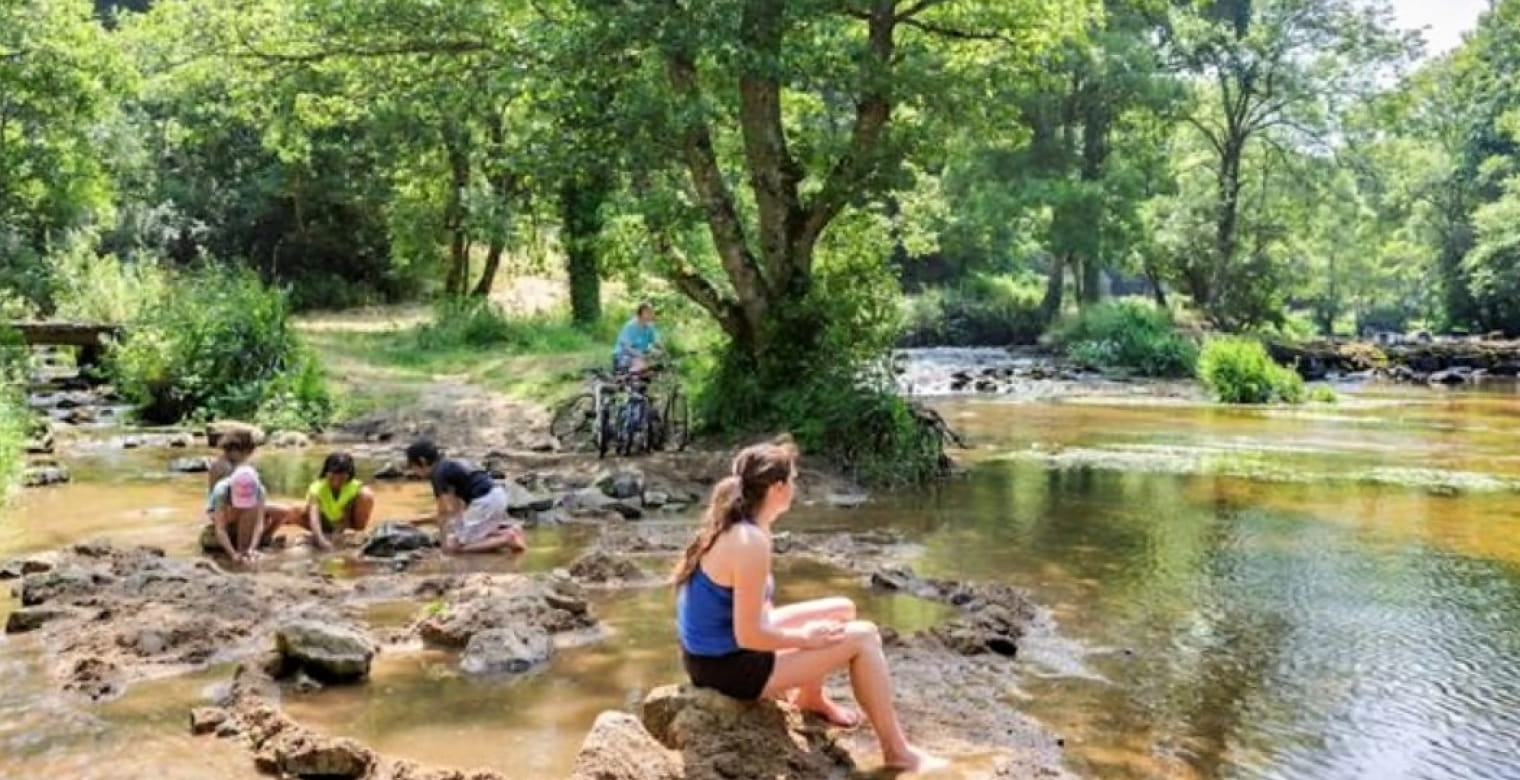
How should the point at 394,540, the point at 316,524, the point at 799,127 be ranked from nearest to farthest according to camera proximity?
the point at 394,540 → the point at 316,524 → the point at 799,127

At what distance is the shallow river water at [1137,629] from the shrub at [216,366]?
3.22 m

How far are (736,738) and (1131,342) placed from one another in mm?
32638

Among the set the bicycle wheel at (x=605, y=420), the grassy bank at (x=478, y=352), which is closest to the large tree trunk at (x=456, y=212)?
the grassy bank at (x=478, y=352)

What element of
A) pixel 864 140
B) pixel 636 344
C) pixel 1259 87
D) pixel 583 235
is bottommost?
pixel 636 344

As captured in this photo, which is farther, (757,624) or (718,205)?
(718,205)

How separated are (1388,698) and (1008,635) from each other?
2180 mm

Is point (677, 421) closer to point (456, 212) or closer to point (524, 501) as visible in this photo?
point (524, 501)

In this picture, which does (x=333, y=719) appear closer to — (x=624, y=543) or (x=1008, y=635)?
(x=1008, y=635)

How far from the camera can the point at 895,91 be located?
54.5 ft

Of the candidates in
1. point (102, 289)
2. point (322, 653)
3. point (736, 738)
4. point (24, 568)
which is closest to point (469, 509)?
point (24, 568)

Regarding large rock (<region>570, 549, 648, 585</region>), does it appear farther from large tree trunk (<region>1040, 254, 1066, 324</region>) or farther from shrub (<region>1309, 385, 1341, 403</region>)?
large tree trunk (<region>1040, 254, 1066, 324</region>)

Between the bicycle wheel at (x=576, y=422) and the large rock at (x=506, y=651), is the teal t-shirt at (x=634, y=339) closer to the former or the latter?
the bicycle wheel at (x=576, y=422)

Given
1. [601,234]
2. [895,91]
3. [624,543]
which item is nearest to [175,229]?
[601,234]

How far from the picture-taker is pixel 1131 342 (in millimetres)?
36656
